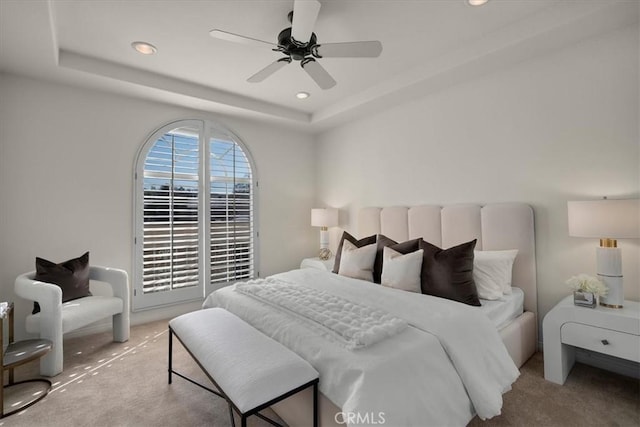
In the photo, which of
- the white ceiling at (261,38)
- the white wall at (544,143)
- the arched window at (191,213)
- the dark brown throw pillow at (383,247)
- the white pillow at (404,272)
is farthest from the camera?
the arched window at (191,213)

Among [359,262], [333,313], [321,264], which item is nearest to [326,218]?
[321,264]

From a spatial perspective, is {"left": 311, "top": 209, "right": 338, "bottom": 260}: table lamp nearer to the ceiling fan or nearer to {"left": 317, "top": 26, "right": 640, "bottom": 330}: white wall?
{"left": 317, "top": 26, "right": 640, "bottom": 330}: white wall

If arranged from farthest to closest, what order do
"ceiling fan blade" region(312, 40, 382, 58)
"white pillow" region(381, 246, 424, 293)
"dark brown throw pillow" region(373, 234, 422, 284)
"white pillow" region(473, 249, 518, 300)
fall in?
"dark brown throw pillow" region(373, 234, 422, 284) → "white pillow" region(381, 246, 424, 293) → "white pillow" region(473, 249, 518, 300) → "ceiling fan blade" region(312, 40, 382, 58)

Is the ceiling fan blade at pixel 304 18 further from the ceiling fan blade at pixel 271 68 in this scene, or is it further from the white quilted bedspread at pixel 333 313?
the white quilted bedspread at pixel 333 313

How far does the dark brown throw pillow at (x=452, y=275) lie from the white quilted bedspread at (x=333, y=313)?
70 cm

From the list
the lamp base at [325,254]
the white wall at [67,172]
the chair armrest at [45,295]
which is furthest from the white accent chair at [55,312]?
the lamp base at [325,254]

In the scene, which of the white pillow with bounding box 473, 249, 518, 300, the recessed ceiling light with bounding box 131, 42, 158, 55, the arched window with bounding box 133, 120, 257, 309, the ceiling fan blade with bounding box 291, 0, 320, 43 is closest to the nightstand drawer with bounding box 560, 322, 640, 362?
the white pillow with bounding box 473, 249, 518, 300

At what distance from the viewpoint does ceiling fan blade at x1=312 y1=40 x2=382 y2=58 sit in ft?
6.68

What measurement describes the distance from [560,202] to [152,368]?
3659 mm

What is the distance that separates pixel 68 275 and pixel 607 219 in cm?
432

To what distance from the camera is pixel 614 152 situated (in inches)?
90.0

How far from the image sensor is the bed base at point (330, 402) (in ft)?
4.80

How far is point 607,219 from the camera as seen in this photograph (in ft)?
6.61

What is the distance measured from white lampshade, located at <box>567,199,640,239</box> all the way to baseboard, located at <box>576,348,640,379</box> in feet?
3.39
